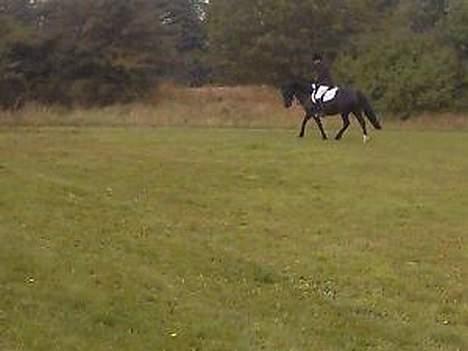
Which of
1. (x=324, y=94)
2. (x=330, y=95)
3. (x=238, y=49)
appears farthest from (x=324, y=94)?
(x=238, y=49)

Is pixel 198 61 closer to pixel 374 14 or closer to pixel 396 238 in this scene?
pixel 374 14

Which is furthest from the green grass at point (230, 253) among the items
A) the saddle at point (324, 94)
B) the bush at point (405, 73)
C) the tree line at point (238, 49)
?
the tree line at point (238, 49)

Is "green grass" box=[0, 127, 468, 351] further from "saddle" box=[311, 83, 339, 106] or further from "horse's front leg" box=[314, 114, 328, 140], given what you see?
"saddle" box=[311, 83, 339, 106]

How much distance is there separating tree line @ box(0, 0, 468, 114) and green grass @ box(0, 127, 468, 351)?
63.1 feet

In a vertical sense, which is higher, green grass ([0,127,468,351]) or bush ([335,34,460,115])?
bush ([335,34,460,115])

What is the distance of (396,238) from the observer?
12.3 m

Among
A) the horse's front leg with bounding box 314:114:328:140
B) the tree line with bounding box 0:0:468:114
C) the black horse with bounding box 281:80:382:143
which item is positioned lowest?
the horse's front leg with bounding box 314:114:328:140

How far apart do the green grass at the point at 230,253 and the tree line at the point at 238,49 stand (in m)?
19.2

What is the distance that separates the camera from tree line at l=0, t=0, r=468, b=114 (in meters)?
39.8

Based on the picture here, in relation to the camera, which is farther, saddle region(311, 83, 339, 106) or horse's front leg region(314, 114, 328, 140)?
horse's front leg region(314, 114, 328, 140)

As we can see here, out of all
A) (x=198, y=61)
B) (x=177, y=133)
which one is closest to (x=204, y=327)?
(x=177, y=133)

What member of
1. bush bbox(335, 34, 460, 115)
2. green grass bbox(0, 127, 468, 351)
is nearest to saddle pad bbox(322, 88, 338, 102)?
green grass bbox(0, 127, 468, 351)

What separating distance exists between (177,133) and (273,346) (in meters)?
22.0

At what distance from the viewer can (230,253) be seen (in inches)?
414
